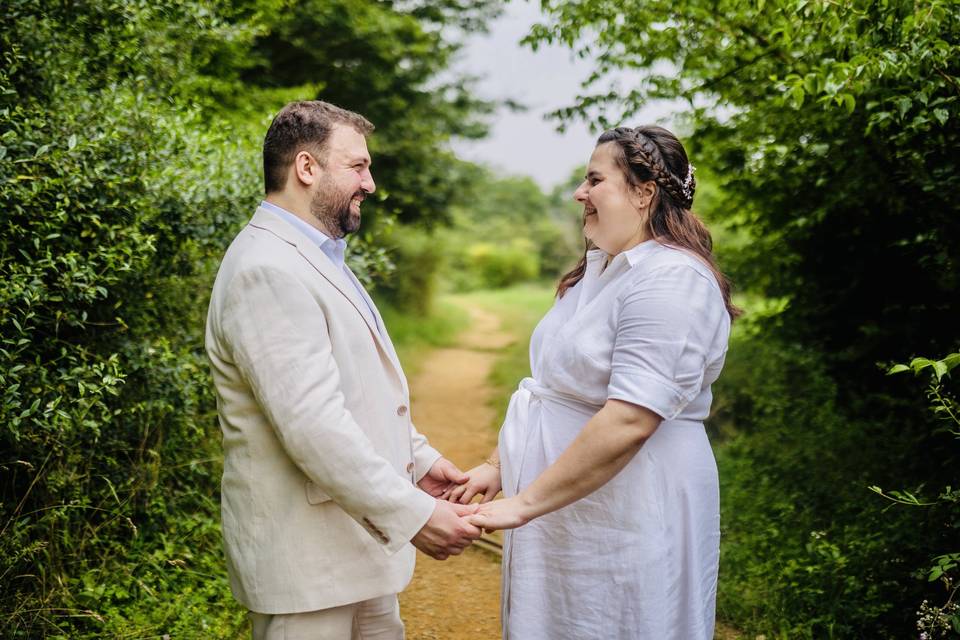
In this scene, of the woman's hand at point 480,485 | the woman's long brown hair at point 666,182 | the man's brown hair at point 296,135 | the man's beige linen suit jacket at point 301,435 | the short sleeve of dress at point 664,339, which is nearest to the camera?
the short sleeve of dress at point 664,339

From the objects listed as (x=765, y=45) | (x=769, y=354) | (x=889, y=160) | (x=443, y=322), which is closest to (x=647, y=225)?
(x=889, y=160)

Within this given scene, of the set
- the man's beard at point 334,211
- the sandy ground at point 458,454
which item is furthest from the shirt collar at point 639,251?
the sandy ground at point 458,454

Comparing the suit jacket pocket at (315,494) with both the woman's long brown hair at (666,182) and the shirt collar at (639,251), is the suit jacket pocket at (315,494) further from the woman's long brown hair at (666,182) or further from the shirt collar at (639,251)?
the woman's long brown hair at (666,182)

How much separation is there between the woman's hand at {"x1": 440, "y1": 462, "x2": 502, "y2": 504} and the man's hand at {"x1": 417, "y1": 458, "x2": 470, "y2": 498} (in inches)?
3.5

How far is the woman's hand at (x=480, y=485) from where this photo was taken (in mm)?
2748

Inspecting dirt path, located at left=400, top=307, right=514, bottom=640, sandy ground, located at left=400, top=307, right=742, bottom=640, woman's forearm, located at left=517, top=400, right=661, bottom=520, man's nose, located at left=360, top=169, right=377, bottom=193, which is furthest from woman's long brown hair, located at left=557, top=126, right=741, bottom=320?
dirt path, located at left=400, top=307, right=514, bottom=640

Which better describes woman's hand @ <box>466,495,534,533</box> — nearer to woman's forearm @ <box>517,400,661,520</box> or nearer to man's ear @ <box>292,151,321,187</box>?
woman's forearm @ <box>517,400,661,520</box>

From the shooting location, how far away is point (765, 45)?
5.04 metres

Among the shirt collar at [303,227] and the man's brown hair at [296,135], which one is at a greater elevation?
the man's brown hair at [296,135]

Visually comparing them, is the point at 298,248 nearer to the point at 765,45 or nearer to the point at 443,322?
the point at 765,45

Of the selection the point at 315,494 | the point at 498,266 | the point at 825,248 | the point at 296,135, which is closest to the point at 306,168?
the point at 296,135

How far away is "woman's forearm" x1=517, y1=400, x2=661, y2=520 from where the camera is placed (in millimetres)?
1979

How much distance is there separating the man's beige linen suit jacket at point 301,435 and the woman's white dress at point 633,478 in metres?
0.40

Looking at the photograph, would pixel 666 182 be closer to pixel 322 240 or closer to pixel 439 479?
pixel 322 240
